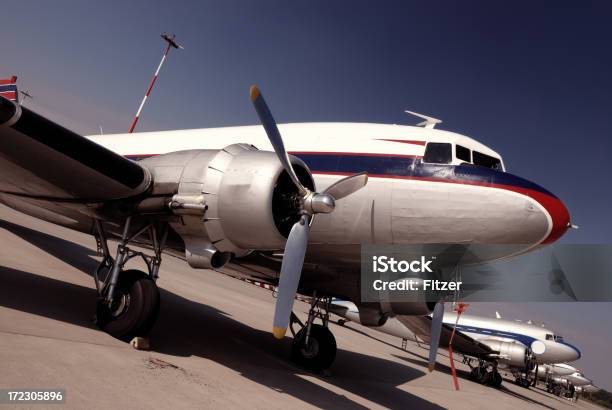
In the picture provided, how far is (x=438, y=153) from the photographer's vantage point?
7.30 meters

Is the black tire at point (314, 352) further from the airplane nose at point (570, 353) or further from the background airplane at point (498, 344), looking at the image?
the airplane nose at point (570, 353)

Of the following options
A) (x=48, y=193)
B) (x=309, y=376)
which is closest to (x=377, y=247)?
(x=309, y=376)

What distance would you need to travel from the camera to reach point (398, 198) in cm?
701

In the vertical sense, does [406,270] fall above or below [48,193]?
above

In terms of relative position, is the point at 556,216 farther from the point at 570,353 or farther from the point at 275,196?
the point at 570,353

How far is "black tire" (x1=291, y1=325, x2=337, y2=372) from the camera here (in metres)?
9.55

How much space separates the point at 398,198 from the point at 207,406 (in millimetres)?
4250

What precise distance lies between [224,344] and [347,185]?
14.7 ft

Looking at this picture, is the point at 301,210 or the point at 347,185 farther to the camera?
the point at 347,185

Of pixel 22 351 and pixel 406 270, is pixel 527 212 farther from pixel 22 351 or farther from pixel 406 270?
pixel 22 351

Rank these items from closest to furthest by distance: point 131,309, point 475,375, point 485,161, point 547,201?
point 131,309, point 547,201, point 485,161, point 475,375

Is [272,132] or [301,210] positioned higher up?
[272,132]

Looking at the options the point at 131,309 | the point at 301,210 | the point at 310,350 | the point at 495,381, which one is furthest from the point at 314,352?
the point at 495,381

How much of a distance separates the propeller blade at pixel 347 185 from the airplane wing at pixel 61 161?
2845mm
